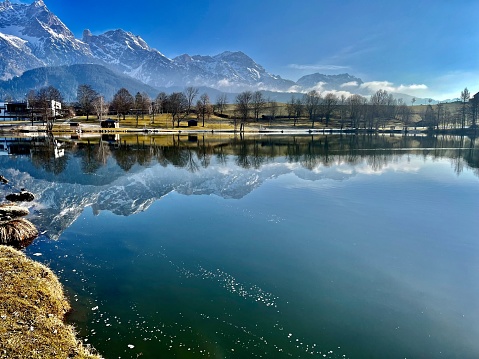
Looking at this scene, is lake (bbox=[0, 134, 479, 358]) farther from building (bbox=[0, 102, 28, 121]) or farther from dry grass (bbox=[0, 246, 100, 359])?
building (bbox=[0, 102, 28, 121])

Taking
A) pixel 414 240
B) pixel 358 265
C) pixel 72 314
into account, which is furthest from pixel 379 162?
pixel 72 314

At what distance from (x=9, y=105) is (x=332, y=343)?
232 m

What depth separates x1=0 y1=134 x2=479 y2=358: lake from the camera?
531 inches

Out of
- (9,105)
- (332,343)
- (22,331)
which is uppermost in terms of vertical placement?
(9,105)

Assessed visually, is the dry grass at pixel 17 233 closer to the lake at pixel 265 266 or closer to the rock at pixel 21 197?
the lake at pixel 265 266

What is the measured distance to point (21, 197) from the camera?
3597 cm

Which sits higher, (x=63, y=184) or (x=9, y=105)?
(x=9, y=105)

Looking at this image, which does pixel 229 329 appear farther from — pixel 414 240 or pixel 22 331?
pixel 414 240

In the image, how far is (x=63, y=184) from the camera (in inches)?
1702

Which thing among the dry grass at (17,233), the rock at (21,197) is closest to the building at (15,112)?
the rock at (21,197)

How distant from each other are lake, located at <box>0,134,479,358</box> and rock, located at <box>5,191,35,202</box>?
2.97 ft

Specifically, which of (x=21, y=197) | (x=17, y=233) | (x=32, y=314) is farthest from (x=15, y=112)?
(x=32, y=314)

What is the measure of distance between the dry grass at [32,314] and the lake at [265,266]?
0.91 metres

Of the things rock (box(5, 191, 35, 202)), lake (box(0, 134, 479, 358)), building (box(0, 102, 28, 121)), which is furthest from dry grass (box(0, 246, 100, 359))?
building (box(0, 102, 28, 121))
